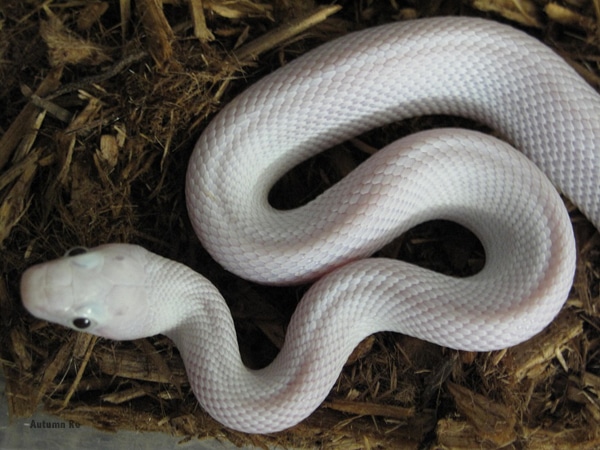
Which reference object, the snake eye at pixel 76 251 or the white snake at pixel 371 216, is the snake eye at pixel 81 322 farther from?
the snake eye at pixel 76 251

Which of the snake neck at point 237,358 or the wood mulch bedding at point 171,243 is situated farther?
the wood mulch bedding at point 171,243

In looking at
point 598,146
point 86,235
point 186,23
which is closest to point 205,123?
point 186,23

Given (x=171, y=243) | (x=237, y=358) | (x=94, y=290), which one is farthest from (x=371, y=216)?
(x=94, y=290)

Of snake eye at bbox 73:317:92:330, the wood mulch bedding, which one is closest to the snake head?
snake eye at bbox 73:317:92:330

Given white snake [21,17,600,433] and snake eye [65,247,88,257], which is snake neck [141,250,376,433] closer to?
white snake [21,17,600,433]

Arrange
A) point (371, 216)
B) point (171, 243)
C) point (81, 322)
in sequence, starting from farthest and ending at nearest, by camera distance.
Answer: point (171, 243)
point (371, 216)
point (81, 322)

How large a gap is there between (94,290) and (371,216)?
3.37 ft

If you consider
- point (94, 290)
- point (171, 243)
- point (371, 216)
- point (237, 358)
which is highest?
point (371, 216)

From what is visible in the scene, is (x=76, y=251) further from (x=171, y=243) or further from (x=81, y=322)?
(x=171, y=243)

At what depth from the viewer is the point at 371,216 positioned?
2.23 metres

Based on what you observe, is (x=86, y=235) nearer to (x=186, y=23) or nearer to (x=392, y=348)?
(x=186, y=23)

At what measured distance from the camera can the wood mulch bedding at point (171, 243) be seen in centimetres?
237

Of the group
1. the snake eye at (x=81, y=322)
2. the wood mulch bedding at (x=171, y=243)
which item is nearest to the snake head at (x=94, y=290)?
the snake eye at (x=81, y=322)

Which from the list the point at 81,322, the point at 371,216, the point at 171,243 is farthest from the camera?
the point at 171,243
